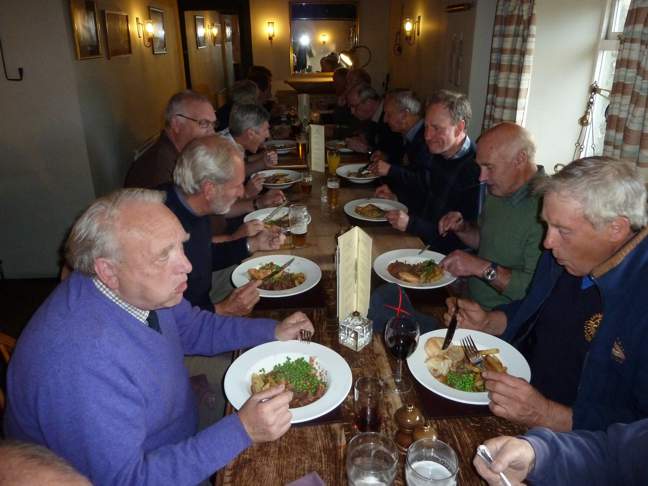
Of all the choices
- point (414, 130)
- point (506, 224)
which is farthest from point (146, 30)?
point (506, 224)

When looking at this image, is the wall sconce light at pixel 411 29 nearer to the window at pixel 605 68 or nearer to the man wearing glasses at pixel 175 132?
the window at pixel 605 68

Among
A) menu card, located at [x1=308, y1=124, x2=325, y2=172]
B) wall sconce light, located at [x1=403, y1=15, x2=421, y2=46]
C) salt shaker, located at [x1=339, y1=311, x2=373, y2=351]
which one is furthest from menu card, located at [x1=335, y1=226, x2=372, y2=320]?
wall sconce light, located at [x1=403, y1=15, x2=421, y2=46]

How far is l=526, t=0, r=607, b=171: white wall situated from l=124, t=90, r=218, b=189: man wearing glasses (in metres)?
2.77

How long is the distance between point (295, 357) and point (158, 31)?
6.89 meters

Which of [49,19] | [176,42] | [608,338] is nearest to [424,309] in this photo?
[608,338]

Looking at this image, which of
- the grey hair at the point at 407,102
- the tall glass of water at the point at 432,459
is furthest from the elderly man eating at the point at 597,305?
the grey hair at the point at 407,102

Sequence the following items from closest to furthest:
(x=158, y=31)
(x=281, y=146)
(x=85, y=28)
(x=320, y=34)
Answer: (x=85, y=28), (x=281, y=146), (x=158, y=31), (x=320, y=34)

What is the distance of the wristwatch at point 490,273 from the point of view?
2.06 m

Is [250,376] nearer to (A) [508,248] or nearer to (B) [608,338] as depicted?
(B) [608,338]

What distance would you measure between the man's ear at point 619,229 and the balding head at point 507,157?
2.72 ft

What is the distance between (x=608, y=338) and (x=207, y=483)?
1.30 m

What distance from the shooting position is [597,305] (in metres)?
1.49

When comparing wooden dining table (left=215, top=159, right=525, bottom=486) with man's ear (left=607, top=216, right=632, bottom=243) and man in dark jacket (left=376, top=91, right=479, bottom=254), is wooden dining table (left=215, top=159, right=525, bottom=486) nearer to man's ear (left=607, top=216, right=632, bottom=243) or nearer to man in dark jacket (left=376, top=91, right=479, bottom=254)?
man's ear (left=607, top=216, right=632, bottom=243)

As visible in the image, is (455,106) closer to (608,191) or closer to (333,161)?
(333,161)
